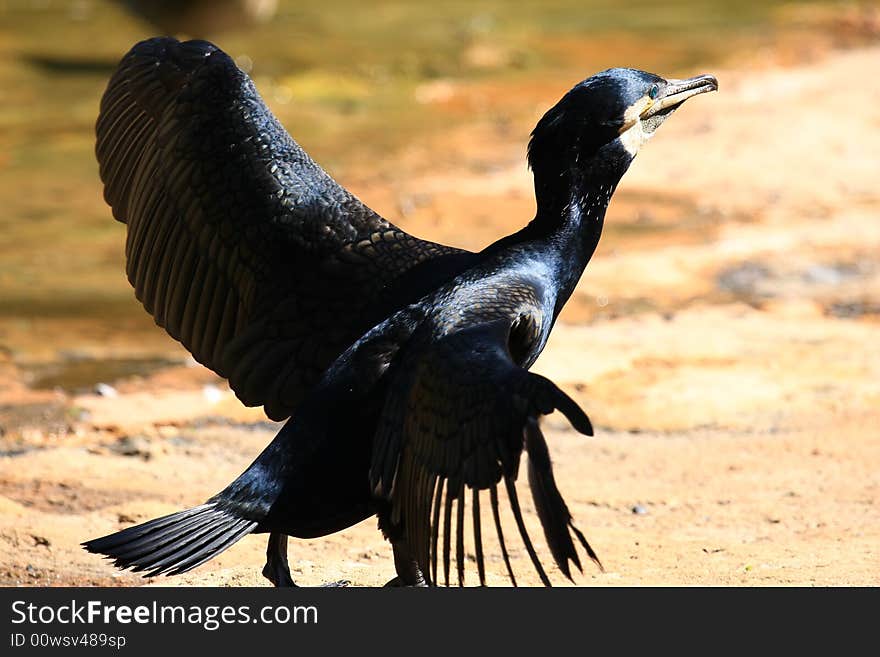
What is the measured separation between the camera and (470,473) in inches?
137

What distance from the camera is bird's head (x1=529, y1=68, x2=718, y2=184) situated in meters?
4.37

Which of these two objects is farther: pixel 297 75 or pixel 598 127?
pixel 297 75

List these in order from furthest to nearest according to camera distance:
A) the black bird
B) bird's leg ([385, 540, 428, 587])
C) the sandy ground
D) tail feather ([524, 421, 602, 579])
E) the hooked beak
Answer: the sandy ground
the hooked beak
bird's leg ([385, 540, 428, 587])
the black bird
tail feather ([524, 421, 602, 579])

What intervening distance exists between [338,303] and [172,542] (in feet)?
3.26

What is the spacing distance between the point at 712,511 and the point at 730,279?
3319mm

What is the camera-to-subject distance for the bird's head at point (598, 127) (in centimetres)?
437

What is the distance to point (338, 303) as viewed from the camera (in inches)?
178

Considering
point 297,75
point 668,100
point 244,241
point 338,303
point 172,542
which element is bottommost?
point 172,542

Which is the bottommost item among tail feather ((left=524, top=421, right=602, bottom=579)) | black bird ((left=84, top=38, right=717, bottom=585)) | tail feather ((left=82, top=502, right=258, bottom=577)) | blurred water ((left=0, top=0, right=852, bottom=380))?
tail feather ((left=524, top=421, right=602, bottom=579))

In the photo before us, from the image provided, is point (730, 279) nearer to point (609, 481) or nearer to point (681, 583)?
point (609, 481)

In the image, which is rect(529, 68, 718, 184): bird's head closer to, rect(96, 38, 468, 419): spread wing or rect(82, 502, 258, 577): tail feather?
rect(96, 38, 468, 419): spread wing

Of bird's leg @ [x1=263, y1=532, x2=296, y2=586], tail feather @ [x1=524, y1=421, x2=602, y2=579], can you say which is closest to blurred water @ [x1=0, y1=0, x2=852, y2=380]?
bird's leg @ [x1=263, y1=532, x2=296, y2=586]

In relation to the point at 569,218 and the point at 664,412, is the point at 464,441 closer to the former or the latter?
the point at 569,218

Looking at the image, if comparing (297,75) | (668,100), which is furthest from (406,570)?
(297,75)
